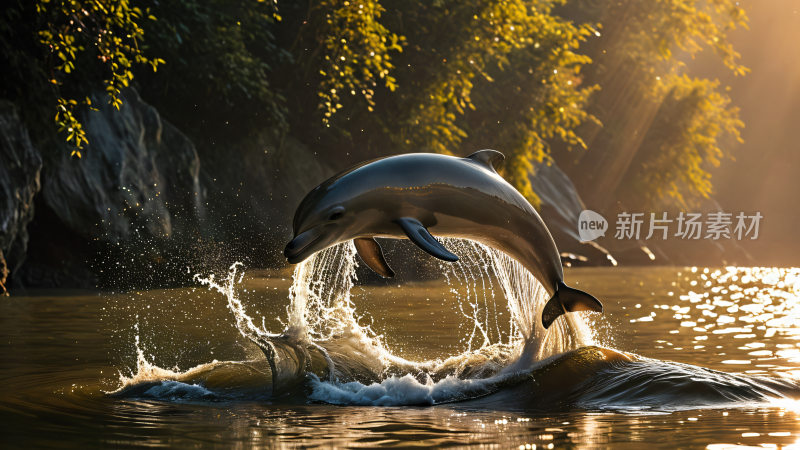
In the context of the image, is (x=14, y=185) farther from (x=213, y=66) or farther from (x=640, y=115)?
(x=640, y=115)

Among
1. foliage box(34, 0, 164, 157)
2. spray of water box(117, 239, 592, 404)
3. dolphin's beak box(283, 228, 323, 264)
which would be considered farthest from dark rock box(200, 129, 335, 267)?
dolphin's beak box(283, 228, 323, 264)

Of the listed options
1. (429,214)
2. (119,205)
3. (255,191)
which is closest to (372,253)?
(429,214)

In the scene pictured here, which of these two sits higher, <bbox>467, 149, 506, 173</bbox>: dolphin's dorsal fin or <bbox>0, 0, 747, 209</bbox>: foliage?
<bbox>0, 0, 747, 209</bbox>: foliage

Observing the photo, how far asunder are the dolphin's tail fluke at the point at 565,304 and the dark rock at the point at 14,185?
10.6m

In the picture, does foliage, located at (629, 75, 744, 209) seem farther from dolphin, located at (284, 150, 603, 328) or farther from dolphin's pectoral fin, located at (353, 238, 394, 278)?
dolphin's pectoral fin, located at (353, 238, 394, 278)

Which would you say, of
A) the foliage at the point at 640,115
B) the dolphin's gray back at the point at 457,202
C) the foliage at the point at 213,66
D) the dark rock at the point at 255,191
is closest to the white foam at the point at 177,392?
the dolphin's gray back at the point at 457,202

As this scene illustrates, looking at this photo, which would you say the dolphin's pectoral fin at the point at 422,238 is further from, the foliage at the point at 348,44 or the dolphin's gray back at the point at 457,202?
the foliage at the point at 348,44

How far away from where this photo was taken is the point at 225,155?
24.1 m

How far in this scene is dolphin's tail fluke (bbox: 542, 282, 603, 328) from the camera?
8539mm

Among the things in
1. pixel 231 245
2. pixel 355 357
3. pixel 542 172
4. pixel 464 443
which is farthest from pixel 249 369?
pixel 542 172

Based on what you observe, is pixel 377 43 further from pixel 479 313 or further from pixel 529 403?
pixel 529 403

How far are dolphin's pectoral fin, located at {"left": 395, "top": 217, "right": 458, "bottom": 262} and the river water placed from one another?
1146 mm

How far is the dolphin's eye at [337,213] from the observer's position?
7.71 metres

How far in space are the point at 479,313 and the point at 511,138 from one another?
15.1m
